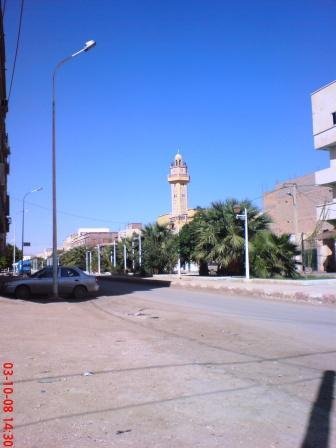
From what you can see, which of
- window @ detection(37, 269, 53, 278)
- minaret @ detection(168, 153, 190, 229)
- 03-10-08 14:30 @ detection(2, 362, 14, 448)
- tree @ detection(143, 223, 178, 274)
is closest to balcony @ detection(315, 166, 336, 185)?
tree @ detection(143, 223, 178, 274)

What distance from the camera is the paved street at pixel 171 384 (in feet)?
17.2

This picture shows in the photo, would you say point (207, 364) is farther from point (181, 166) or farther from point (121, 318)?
point (181, 166)

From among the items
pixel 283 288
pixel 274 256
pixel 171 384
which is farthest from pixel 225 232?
pixel 171 384

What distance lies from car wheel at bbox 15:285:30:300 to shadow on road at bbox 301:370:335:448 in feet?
59.5

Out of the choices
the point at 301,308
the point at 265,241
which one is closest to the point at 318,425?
the point at 301,308

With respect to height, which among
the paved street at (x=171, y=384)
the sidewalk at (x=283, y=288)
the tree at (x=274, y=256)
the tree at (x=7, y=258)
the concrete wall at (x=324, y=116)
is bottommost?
the paved street at (x=171, y=384)

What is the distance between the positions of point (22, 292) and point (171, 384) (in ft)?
58.4

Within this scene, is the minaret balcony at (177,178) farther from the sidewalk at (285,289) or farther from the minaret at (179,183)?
the sidewalk at (285,289)

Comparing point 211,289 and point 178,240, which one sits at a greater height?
point 178,240

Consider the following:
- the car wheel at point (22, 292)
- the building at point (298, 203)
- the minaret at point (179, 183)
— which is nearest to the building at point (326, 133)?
the building at point (298, 203)

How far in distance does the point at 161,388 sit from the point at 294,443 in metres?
2.28

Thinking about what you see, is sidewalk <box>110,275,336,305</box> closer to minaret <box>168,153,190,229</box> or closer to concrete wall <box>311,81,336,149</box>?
concrete wall <box>311,81,336,149</box>

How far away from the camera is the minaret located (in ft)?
412

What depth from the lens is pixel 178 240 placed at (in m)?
50.2
